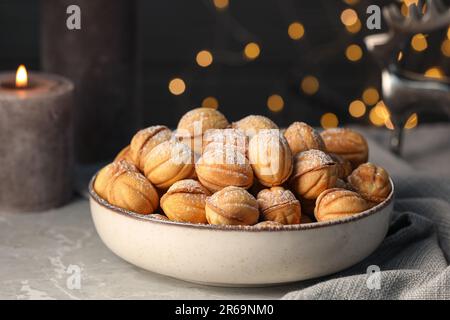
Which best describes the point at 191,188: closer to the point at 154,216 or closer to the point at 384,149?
the point at 154,216

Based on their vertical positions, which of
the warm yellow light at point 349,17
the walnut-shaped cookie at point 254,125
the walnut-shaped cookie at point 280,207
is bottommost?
the warm yellow light at point 349,17

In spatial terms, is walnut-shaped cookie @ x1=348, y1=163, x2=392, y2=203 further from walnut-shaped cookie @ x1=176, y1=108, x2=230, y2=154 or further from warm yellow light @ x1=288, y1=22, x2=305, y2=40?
warm yellow light @ x1=288, y1=22, x2=305, y2=40

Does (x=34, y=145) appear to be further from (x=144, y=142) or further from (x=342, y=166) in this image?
(x=342, y=166)

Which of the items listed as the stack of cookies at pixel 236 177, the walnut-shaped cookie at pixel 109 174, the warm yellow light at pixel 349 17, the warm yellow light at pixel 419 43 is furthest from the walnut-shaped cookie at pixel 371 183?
the warm yellow light at pixel 349 17

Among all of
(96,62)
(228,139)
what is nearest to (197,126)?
(228,139)

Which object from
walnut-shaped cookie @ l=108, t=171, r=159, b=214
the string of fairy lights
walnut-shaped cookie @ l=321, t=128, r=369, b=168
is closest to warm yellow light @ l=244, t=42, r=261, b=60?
the string of fairy lights

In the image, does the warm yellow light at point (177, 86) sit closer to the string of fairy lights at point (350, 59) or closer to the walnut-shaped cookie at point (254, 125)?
the string of fairy lights at point (350, 59)

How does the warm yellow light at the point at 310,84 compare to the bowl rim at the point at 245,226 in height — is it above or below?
below
